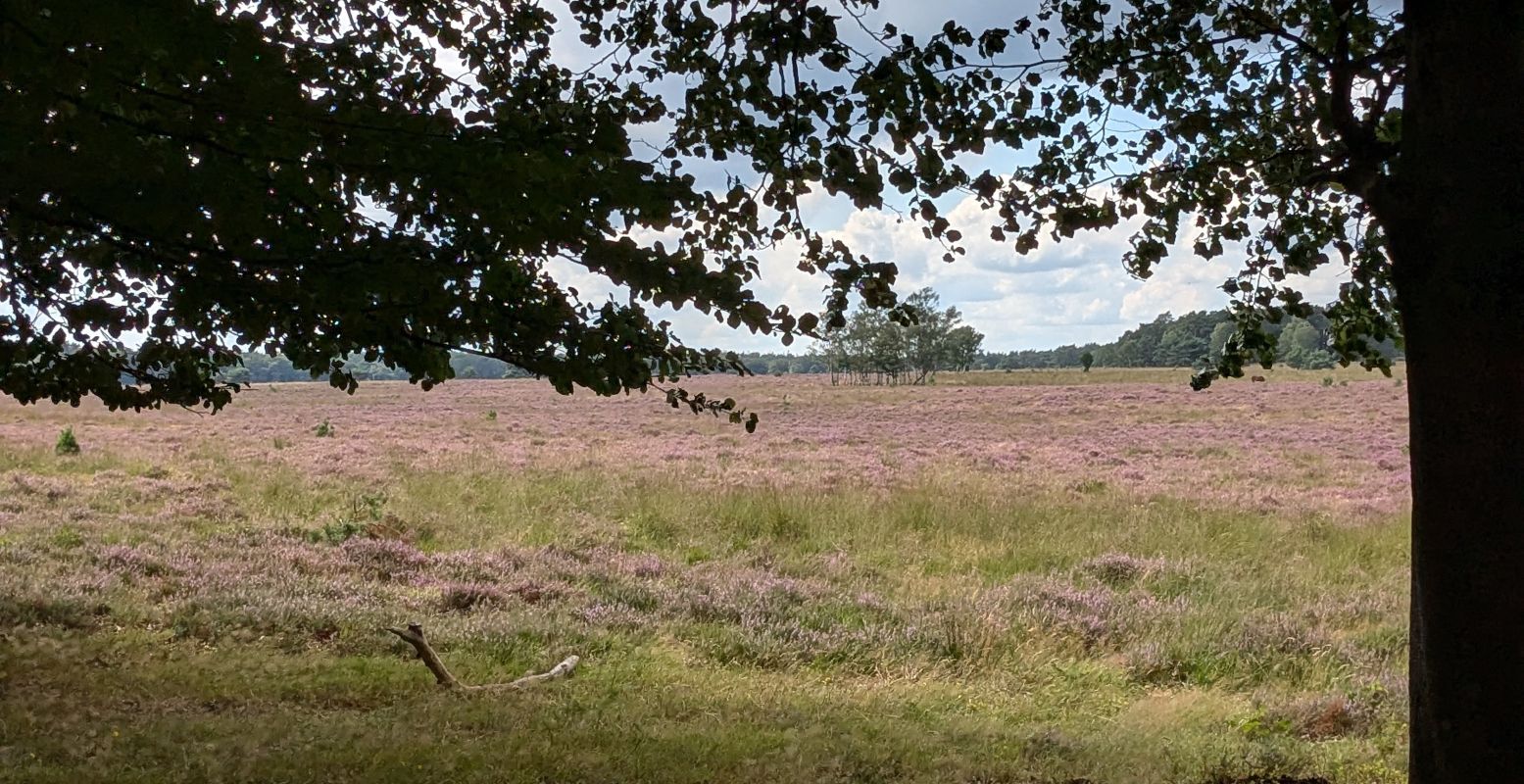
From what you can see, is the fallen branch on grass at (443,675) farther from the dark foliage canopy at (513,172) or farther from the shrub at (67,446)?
the shrub at (67,446)

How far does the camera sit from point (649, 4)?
579 cm

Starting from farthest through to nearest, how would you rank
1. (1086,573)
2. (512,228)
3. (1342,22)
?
1. (1086,573)
2. (1342,22)
3. (512,228)

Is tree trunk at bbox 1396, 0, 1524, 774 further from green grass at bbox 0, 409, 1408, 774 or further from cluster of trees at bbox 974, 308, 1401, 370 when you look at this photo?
cluster of trees at bbox 974, 308, 1401, 370

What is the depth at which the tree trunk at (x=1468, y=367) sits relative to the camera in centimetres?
310

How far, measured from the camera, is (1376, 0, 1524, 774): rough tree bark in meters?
3.10

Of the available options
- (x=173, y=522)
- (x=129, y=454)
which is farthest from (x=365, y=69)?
(x=129, y=454)

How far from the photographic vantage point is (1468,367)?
315 cm

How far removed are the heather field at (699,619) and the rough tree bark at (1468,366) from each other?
2.04 meters

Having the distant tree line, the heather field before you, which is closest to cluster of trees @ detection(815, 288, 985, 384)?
the distant tree line

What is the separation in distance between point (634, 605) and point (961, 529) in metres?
6.69

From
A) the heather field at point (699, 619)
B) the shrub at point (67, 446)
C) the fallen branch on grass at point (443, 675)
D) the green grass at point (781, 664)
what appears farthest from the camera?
the shrub at point (67, 446)

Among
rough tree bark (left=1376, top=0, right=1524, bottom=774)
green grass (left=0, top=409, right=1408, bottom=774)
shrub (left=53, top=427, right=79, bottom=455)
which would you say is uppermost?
rough tree bark (left=1376, top=0, right=1524, bottom=774)

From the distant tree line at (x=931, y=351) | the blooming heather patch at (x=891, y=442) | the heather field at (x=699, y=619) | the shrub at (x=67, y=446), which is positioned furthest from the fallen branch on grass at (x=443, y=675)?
the distant tree line at (x=931, y=351)

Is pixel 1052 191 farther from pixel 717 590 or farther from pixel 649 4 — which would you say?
pixel 717 590
